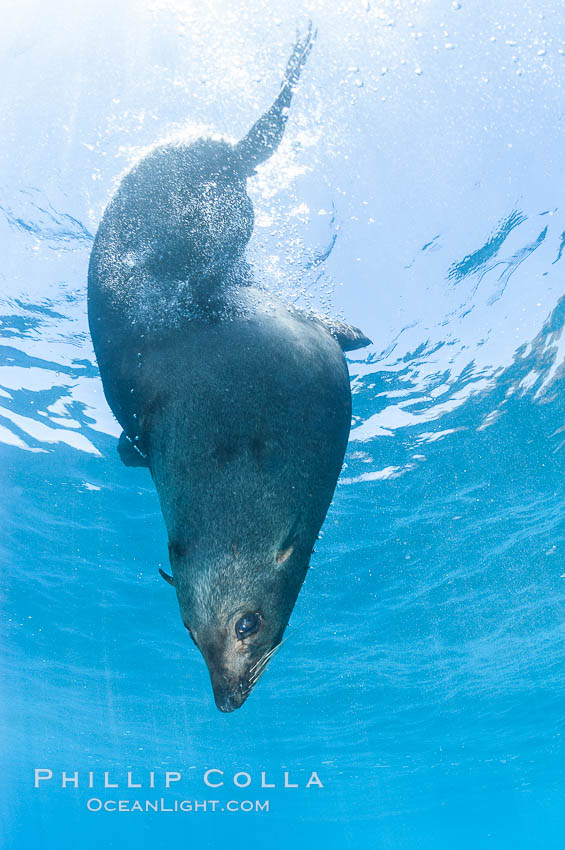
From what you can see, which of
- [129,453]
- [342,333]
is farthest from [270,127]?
[129,453]

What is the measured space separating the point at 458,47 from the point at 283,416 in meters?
4.85

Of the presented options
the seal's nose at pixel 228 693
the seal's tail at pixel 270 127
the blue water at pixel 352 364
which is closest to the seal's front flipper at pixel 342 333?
the seal's tail at pixel 270 127

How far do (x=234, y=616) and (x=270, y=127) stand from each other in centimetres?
247

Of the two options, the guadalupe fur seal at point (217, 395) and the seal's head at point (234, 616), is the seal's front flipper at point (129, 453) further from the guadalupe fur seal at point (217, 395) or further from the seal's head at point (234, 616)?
the seal's head at point (234, 616)

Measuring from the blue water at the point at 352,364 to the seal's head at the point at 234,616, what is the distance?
3301mm

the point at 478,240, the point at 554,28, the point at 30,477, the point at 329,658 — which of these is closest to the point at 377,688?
the point at 329,658

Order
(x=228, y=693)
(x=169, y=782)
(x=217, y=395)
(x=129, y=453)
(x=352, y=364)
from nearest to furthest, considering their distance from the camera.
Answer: (x=228, y=693)
(x=217, y=395)
(x=129, y=453)
(x=352, y=364)
(x=169, y=782)

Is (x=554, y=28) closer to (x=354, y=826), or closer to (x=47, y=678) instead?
(x=47, y=678)

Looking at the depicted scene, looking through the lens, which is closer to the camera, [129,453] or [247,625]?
[247,625]

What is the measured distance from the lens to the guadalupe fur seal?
169 centimetres

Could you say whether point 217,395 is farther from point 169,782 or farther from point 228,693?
point 169,782

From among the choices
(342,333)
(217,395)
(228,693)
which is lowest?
(228,693)

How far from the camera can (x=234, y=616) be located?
1.65m

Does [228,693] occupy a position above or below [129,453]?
above
